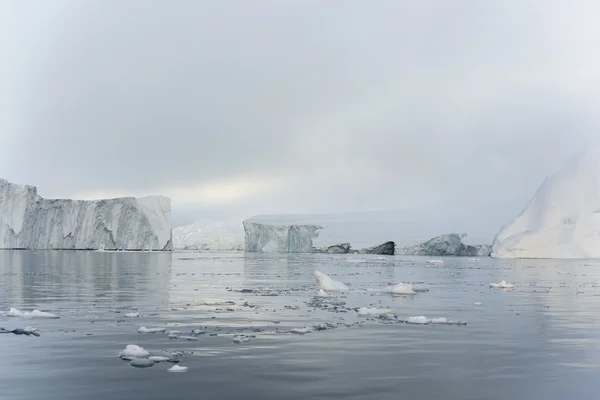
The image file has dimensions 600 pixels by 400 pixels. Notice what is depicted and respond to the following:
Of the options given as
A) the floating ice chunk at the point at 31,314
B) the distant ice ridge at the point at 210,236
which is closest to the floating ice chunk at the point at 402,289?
the floating ice chunk at the point at 31,314

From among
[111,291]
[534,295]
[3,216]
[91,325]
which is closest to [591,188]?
[534,295]

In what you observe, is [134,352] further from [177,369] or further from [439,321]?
[439,321]

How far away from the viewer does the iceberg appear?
220ft

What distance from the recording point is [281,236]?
75.8m

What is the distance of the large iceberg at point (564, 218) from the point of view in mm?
56406

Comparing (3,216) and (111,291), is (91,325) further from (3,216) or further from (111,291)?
(3,216)

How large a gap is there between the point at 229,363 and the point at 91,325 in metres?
4.13

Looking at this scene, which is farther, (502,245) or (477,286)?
(502,245)

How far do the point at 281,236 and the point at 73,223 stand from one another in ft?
77.3

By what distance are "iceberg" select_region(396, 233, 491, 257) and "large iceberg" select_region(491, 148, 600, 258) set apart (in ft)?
24.4

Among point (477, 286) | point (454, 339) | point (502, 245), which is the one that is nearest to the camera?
point (454, 339)

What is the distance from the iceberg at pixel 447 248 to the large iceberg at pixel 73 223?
29503mm

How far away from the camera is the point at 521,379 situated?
6.67m

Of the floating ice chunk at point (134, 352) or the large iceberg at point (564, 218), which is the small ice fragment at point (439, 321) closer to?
the floating ice chunk at point (134, 352)
